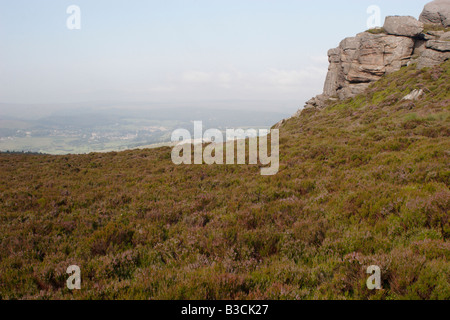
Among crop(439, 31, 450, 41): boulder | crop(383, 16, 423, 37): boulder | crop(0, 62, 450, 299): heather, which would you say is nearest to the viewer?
crop(0, 62, 450, 299): heather

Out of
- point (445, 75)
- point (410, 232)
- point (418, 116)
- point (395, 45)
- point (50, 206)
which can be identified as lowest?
point (50, 206)

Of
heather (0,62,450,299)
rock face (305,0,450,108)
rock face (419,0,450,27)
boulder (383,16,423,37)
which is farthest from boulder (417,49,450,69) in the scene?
heather (0,62,450,299)

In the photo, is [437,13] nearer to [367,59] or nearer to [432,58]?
[367,59]

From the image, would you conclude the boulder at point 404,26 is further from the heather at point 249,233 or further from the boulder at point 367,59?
the heather at point 249,233

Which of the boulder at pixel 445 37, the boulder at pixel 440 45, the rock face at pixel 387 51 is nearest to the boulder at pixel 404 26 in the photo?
the rock face at pixel 387 51

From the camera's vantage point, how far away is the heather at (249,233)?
361cm

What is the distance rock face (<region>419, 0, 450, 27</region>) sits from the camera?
4297cm

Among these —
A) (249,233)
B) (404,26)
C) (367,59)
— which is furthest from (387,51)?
(249,233)

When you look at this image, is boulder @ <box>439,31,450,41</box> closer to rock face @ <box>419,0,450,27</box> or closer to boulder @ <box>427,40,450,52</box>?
boulder @ <box>427,40,450,52</box>

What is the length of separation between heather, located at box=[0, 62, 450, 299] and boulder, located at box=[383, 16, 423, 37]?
33546 mm

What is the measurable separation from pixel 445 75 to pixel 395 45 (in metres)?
12.9

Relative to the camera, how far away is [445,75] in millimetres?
25953
